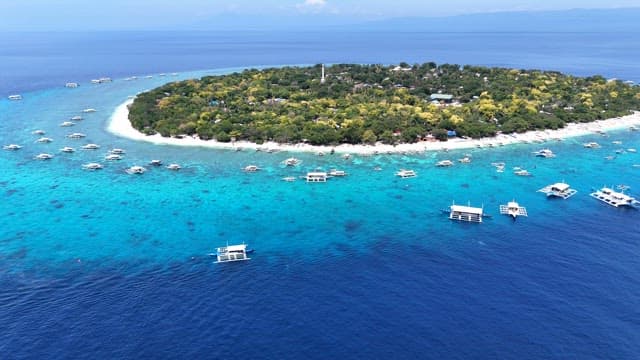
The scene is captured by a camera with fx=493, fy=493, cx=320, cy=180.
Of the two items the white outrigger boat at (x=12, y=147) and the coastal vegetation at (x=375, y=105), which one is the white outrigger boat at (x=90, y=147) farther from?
the white outrigger boat at (x=12, y=147)

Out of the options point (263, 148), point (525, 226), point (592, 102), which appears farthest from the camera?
point (592, 102)

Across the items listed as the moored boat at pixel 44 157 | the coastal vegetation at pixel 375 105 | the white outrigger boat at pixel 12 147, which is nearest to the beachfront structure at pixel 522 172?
the coastal vegetation at pixel 375 105

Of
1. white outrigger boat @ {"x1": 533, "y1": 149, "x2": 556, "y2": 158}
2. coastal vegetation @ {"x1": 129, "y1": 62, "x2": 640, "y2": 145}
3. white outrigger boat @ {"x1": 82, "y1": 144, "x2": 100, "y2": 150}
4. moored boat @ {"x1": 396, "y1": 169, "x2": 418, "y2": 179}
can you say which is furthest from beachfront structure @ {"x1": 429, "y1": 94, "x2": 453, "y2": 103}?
white outrigger boat @ {"x1": 82, "y1": 144, "x2": 100, "y2": 150}

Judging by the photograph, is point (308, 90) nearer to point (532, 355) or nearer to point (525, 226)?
point (525, 226)

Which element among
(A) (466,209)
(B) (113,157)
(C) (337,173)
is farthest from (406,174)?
(B) (113,157)

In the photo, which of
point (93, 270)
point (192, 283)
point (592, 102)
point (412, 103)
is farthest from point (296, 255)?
point (592, 102)
